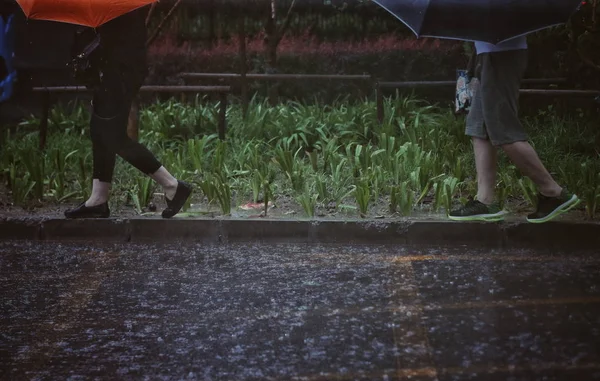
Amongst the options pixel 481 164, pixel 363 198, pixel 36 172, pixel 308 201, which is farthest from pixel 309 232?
pixel 36 172

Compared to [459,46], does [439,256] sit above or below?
below

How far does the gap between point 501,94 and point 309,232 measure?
1710mm

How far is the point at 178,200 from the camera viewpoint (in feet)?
23.9

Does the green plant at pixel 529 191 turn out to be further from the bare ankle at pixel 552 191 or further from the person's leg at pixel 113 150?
the person's leg at pixel 113 150

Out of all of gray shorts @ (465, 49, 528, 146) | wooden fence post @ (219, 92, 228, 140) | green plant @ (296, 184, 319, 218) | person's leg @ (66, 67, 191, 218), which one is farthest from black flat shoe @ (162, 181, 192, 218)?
wooden fence post @ (219, 92, 228, 140)

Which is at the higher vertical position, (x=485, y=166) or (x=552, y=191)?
(x=485, y=166)

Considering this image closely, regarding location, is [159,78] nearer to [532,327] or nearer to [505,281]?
[505,281]

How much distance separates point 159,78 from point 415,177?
6.13 metres

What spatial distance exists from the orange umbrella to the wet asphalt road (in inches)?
62.5

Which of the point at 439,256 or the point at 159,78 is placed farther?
the point at 159,78

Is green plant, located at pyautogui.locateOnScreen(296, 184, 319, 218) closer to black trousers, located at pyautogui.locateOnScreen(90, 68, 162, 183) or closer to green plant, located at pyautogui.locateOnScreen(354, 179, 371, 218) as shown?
green plant, located at pyautogui.locateOnScreen(354, 179, 371, 218)

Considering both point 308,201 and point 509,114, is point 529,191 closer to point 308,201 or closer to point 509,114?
point 509,114

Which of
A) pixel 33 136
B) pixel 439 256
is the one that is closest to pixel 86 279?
pixel 439 256

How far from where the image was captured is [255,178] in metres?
7.94
